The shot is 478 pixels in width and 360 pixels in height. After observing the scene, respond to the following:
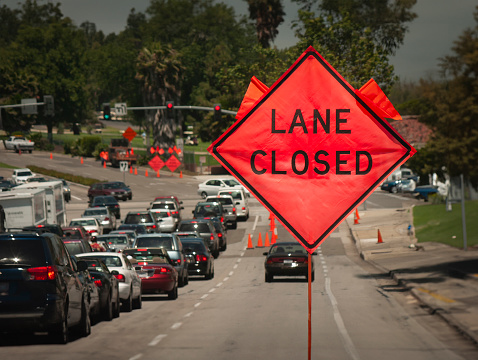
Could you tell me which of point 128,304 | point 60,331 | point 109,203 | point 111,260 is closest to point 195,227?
point 109,203

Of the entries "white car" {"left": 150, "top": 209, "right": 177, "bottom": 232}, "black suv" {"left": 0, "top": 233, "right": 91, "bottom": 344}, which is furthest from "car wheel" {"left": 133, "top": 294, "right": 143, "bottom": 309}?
"white car" {"left": 150, "top": 209, "right": 177, "bottom": 232}

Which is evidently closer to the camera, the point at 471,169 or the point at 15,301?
the point at 15,301

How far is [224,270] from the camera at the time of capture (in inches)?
1495

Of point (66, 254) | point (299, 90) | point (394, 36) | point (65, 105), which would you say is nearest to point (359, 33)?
point (394, 36)

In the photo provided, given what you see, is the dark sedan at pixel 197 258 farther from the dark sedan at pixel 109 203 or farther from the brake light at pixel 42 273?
the dark sedan at pixel 109 203

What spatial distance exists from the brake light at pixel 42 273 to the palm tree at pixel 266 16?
77.2 meters

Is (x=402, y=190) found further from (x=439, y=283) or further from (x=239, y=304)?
(x=239, y=304)

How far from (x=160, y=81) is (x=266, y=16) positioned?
15.9m

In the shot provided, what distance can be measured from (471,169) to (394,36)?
40.9m

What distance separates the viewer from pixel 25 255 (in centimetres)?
1472

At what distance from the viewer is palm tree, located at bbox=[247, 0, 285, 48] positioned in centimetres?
8956

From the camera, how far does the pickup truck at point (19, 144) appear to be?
109 meters

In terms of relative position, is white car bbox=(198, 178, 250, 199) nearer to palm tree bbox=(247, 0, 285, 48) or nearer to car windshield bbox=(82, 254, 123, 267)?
palm tree bbox=(247, 0, 285, 48)

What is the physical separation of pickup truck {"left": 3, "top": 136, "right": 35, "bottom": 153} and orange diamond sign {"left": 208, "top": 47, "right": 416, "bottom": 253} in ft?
341
